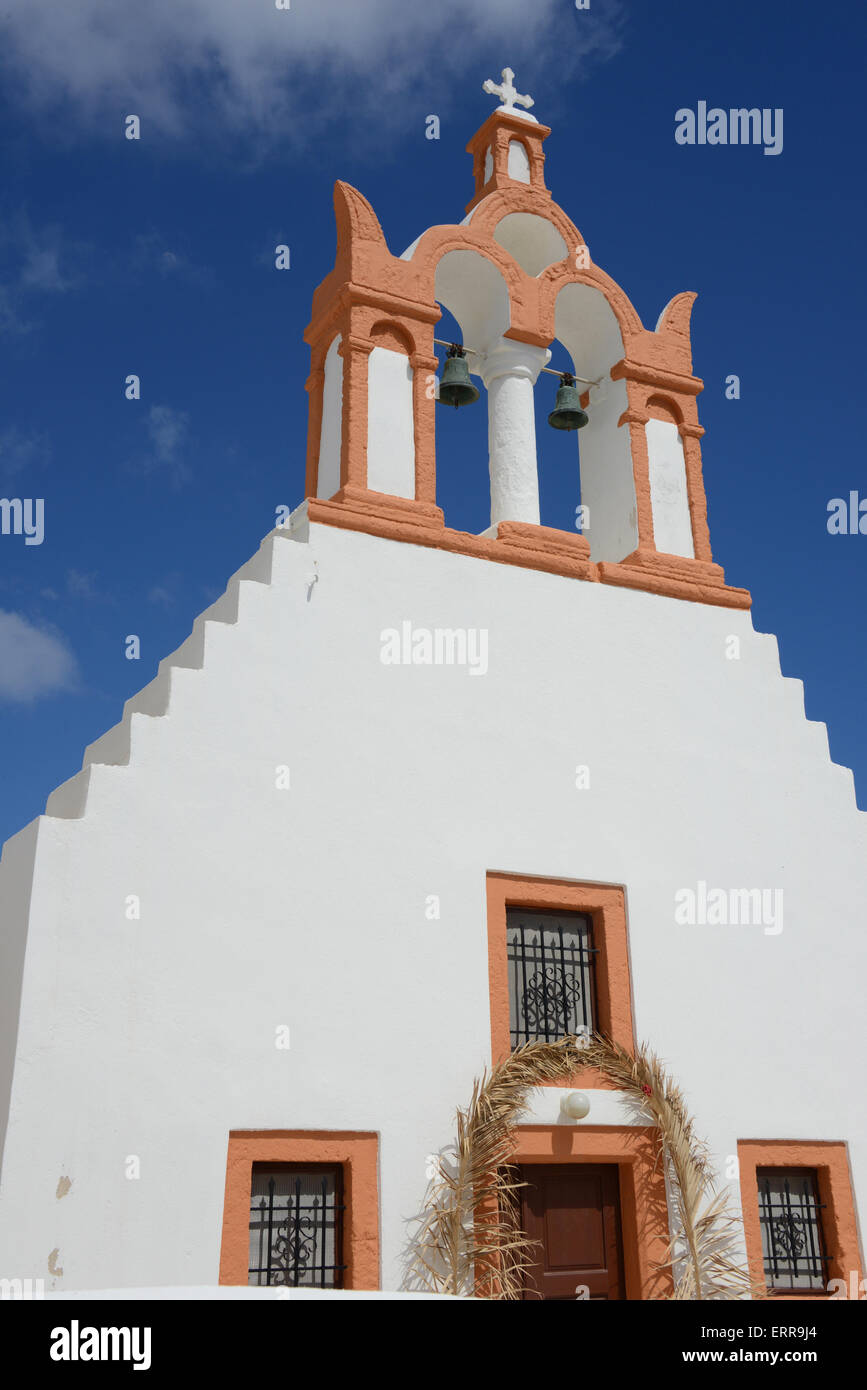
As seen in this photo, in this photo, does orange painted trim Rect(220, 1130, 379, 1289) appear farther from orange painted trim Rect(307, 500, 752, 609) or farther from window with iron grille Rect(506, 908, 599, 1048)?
orange painted trim Rect(307, 500, 752, 609)

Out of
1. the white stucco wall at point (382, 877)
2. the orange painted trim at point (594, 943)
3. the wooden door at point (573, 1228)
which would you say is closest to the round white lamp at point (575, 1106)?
the white stucco wall at point (382, 877)

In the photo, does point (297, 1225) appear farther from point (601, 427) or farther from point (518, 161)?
point (518, 161)

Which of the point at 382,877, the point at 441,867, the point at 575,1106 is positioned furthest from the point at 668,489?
the point at 575,1106

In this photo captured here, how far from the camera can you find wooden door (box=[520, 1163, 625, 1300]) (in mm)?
6840

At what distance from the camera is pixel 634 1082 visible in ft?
23.5

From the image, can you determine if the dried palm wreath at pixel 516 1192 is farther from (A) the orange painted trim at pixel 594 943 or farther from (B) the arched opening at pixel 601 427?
(B) the arched opening at pixel 601 427

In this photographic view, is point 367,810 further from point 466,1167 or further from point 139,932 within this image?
point 466,1167

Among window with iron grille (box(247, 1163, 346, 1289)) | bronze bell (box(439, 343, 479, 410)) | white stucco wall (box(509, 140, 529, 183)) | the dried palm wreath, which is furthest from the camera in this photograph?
white stucco wall (box(509, 140, 529, 183))

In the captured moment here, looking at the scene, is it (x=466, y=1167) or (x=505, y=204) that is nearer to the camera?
(x=466, y=1167)

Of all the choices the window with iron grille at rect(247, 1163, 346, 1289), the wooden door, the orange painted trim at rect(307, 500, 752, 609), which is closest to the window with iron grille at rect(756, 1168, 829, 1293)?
the wooden door

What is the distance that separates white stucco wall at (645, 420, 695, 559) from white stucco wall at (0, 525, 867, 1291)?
1.94ft
